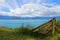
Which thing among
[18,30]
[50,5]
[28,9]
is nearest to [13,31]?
[18,30]

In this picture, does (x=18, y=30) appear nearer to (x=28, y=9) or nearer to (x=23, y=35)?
(x=23, y=35)

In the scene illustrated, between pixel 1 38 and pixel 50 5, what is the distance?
32.3 inches

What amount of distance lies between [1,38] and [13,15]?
Result: 36 cm

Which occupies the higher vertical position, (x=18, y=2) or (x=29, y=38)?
(x=18, y=2)

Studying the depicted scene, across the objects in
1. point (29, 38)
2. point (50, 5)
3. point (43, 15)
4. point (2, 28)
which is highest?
point (50, 5)

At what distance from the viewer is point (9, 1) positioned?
2031mm

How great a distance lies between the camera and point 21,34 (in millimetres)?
2029

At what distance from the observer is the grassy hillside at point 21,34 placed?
6.59 feet

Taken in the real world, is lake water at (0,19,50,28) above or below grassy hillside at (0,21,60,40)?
above

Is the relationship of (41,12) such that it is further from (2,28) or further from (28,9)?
(2,28)

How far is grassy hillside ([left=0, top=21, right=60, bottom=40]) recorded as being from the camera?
6.59 feet

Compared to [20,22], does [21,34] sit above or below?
below

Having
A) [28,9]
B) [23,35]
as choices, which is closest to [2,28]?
[23,35]

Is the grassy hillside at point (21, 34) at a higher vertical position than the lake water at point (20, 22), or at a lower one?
lower
